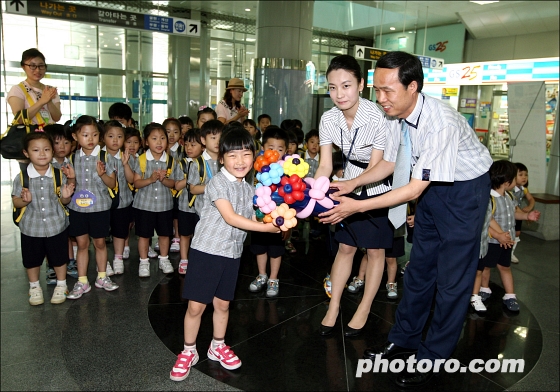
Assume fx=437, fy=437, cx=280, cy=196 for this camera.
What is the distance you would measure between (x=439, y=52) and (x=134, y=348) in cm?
1351

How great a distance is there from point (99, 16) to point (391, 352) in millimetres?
7882

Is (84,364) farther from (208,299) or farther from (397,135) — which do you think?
(397,135)

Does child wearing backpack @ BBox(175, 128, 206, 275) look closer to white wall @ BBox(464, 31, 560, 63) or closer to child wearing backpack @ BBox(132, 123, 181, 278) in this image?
child wearing backpack @ BBox(132, 123, 181, 278)

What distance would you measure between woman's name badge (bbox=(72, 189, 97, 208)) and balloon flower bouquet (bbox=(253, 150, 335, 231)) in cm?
195

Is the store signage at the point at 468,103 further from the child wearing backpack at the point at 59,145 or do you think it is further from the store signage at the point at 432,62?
the child wearing backpack at the point at 59,145

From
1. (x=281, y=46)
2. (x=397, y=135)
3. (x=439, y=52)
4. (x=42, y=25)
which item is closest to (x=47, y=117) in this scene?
(x=397, y=135)

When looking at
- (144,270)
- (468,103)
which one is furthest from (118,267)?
(468,103)

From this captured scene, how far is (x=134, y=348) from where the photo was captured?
9.77ft

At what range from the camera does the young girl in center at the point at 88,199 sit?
3760 millimetres

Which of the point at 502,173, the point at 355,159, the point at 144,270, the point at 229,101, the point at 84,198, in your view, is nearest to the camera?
the point at 355,159

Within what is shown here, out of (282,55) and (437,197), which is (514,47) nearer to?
(282,55)

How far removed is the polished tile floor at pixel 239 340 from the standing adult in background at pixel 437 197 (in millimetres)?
523


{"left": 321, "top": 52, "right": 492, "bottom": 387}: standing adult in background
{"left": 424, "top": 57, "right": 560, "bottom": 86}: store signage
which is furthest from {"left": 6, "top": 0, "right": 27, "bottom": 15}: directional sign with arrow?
{"left": 424, "top": 57, "right": 560, "bottom": 86}: store signage

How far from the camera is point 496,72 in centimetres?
1198
